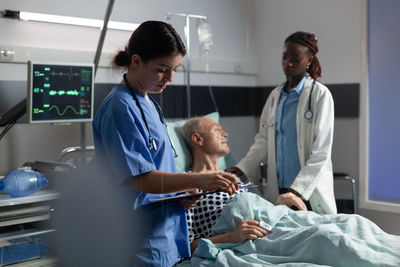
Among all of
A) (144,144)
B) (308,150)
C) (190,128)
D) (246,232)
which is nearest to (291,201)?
(308,150)

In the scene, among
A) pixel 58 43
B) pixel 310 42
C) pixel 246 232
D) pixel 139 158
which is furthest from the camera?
pixel 310 42

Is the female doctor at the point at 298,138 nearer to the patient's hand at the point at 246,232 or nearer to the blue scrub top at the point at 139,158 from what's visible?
the patient's hand at the point at 246,232

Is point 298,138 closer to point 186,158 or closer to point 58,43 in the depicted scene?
point 186,158

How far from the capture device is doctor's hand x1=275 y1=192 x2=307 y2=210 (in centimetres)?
156

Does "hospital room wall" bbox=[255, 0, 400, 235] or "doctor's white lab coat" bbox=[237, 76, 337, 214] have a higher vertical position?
"hospital room wall" bbox=[255, 0, 400, 235]

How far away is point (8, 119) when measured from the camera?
129cm

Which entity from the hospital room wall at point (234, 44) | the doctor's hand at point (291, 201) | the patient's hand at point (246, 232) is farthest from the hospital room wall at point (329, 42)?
the patient's hand at point (246, 232)

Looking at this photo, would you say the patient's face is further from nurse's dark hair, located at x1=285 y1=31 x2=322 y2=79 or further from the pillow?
nurse's dark hair, located at x1=285 y1=31 x2=322 y2=79

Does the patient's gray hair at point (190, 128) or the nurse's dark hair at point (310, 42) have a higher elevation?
the nurse's dark hair at point (310, 42)

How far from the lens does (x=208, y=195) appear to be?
5.05 feet

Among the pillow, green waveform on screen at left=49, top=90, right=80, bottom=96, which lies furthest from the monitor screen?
the pillow

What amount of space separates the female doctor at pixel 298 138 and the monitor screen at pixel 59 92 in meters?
0.57

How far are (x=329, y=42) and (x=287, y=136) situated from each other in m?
0.39

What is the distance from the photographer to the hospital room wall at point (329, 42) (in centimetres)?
161
